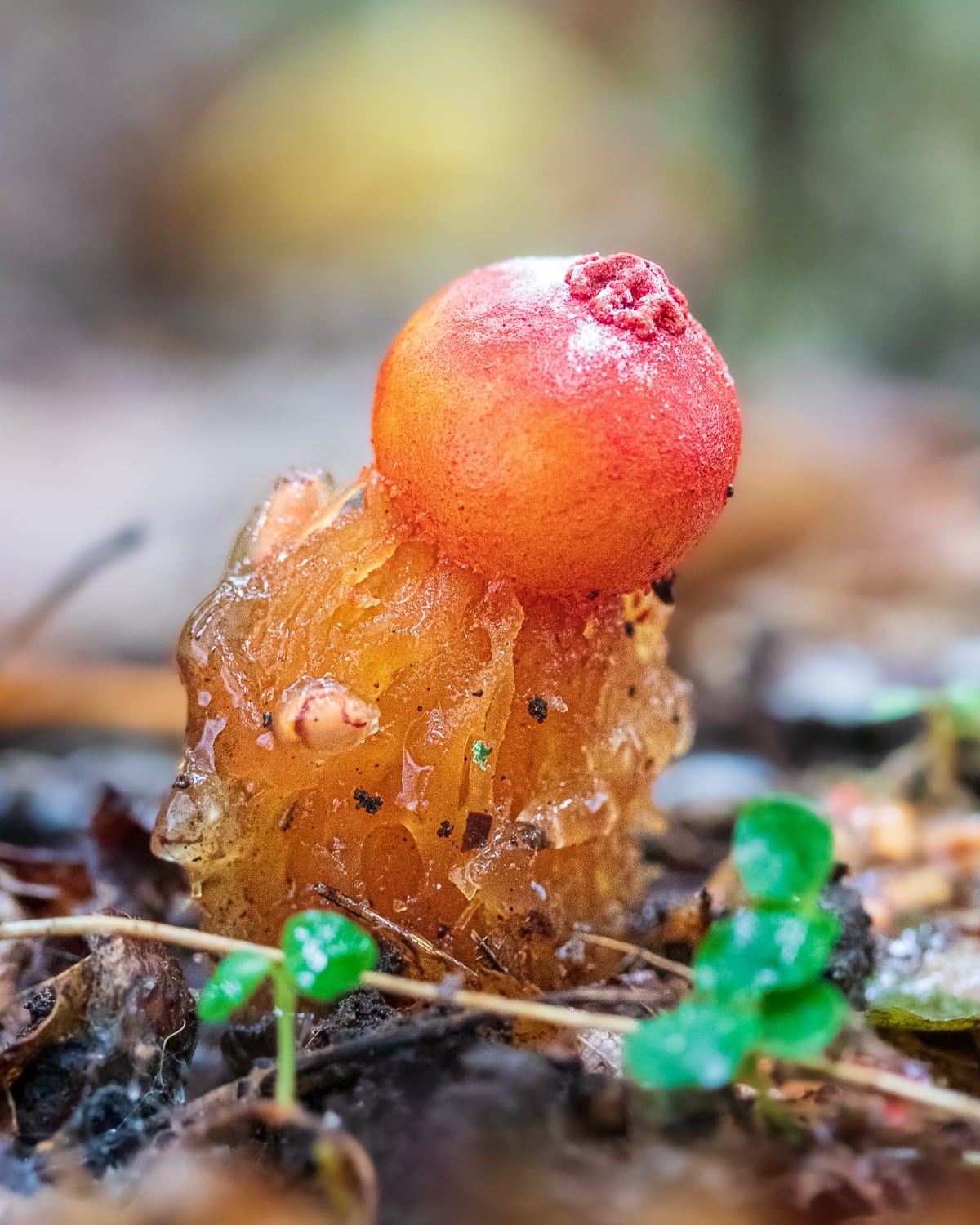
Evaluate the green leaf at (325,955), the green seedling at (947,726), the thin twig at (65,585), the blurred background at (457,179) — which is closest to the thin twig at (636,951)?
the green leaf at (325,955)

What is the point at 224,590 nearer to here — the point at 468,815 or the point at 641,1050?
the point at 468,815

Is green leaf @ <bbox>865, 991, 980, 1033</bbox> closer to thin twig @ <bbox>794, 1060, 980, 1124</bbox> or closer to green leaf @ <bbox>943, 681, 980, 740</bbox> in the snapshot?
thin twig @ <bbox>794, 1060, 980, 1124</bbox>

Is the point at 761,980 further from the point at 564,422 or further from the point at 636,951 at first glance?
the point at 564,422

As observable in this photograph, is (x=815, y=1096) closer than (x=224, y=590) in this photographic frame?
Yes

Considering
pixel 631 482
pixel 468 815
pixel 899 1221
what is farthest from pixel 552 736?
pixel 899 1221

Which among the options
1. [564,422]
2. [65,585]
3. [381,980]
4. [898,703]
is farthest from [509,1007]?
[65,585]
